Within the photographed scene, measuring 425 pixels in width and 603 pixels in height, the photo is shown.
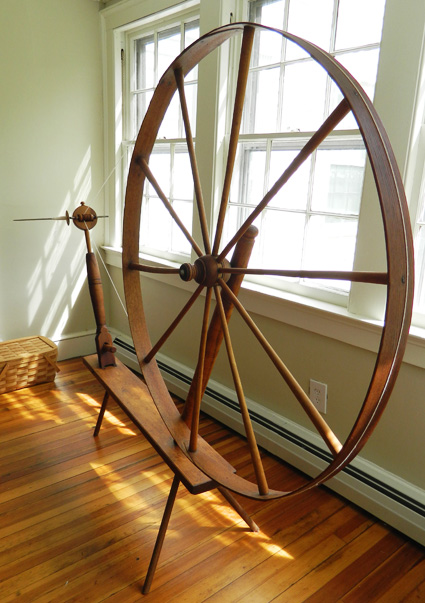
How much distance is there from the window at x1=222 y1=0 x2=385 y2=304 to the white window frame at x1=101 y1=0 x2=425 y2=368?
119 millimetres

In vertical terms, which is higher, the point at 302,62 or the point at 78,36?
the point at 78,36

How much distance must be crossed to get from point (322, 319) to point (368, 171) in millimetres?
639

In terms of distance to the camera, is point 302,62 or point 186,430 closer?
point 186,430

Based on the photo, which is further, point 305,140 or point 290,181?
point 290,181

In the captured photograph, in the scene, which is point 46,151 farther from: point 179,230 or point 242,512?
point 242,512

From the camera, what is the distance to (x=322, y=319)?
2152 millimetres

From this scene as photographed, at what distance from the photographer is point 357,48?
1999mm

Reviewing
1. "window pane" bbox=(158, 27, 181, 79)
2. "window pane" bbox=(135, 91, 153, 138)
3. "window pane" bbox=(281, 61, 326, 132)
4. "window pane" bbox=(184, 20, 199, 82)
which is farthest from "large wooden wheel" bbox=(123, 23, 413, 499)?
"window pane" bbox=(135, 91, 153, 138)

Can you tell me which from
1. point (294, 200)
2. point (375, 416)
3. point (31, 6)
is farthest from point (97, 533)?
point (31, 6)

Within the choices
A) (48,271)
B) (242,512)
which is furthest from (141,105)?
(242,512)

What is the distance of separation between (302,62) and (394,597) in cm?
215

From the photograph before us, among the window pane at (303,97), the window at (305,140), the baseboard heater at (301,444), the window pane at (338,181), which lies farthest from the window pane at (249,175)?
the baseboard heater at (301,444)

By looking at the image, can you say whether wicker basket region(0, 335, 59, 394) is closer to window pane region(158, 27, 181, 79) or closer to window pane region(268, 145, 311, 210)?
window pane region(268, 145, 311, 210)

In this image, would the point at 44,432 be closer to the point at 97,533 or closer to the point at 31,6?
the point at 97,533
